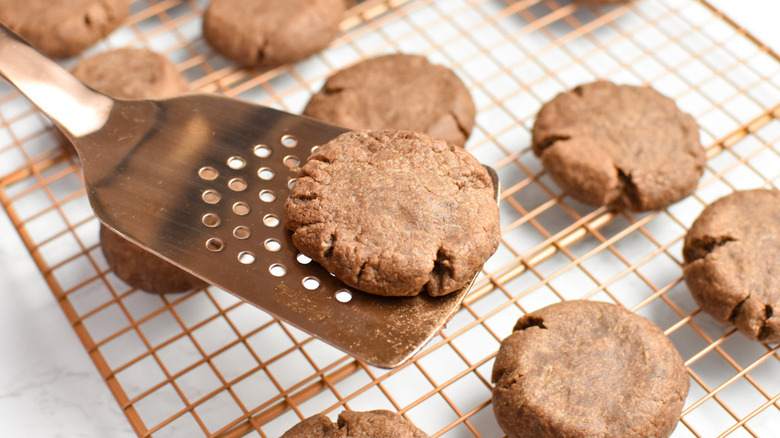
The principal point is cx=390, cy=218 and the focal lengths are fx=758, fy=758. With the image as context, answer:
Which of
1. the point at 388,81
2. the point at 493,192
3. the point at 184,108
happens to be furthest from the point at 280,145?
the point at 388,81

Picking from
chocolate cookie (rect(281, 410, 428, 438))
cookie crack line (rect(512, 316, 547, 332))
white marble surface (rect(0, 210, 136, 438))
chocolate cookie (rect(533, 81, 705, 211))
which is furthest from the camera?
chocolate cookie (rect(533, 81, 705, 211))

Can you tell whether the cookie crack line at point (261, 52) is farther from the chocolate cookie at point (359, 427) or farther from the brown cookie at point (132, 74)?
the chocolate cookie at point (359, 427)

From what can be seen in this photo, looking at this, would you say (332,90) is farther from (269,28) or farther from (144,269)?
(144,269)

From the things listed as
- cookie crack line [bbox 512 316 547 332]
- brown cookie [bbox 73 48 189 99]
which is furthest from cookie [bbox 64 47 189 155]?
cookie crack line [bbox 512 316 547 332]

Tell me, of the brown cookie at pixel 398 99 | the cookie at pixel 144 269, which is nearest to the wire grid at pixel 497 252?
the cookie at pixel 144 269

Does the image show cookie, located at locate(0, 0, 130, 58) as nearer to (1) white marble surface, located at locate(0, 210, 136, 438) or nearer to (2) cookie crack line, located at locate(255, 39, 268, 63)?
(2) cookie crack line, located at locate(255, 39, 268, 63)

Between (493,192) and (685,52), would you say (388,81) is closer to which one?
(493,192)
